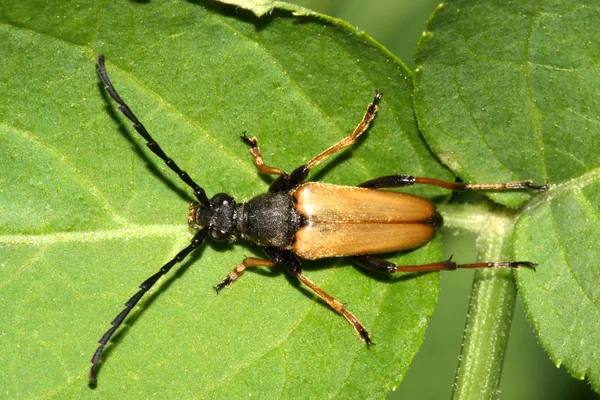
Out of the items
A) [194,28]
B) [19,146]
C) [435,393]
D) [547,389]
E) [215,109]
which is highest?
[194,28]

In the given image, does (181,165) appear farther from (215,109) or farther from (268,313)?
(268,313)

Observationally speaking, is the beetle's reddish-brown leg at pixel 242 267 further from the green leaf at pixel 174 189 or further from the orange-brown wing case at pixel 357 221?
the orange-brown wing case at pixel 357 221

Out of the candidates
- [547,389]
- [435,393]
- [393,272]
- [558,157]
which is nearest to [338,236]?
[393,272]

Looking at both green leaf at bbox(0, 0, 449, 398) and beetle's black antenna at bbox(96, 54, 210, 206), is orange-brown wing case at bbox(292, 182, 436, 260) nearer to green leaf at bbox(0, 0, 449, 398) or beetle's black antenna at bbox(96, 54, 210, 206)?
green leaf at bbox(0, 0, 449, 398)

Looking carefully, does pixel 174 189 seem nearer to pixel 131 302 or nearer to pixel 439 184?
pixel 131 302

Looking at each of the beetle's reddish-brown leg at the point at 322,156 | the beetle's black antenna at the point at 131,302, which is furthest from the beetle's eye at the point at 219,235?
the beetle's reddish-brown leg at the point at 322,156

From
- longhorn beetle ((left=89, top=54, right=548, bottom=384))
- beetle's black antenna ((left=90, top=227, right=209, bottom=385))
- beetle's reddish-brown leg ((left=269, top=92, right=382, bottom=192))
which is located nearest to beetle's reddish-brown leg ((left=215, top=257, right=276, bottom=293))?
longhorn beetle ((left=89, top=54, right=548, bottom=384))
